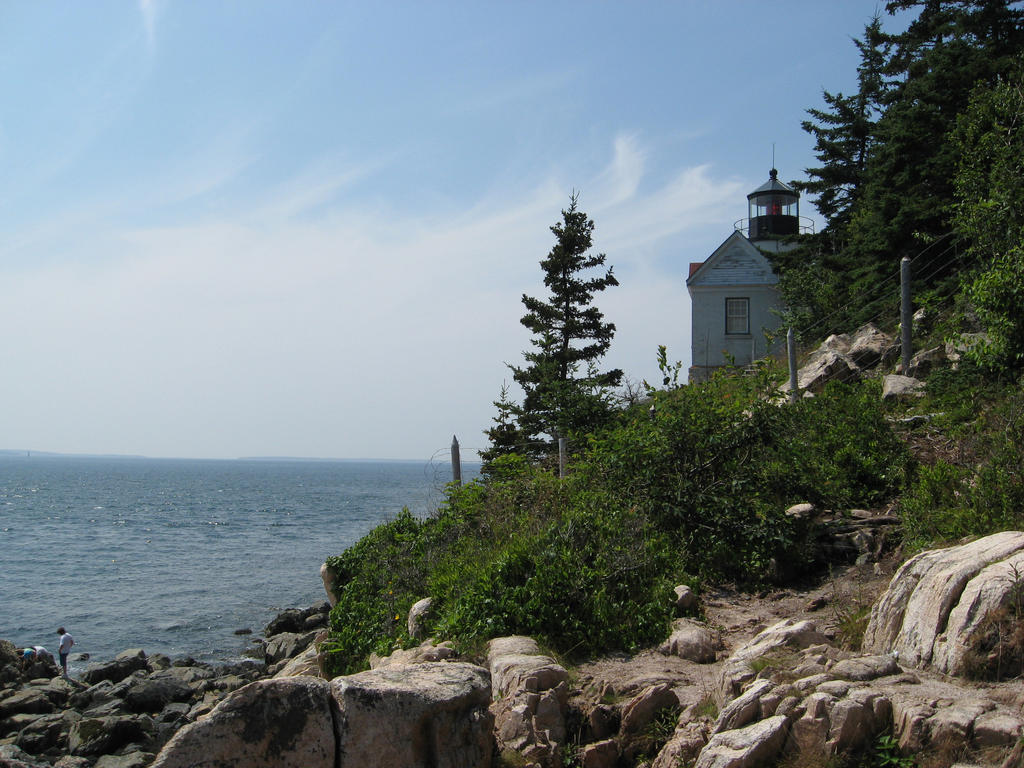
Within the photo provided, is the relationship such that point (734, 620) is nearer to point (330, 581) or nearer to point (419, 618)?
point (419, 618)

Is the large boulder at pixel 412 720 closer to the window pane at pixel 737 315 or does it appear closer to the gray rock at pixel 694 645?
the gray rock at pixel 694 645

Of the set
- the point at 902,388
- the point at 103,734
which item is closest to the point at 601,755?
the point at 902,388

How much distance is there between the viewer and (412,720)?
496cm

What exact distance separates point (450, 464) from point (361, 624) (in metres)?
4.40

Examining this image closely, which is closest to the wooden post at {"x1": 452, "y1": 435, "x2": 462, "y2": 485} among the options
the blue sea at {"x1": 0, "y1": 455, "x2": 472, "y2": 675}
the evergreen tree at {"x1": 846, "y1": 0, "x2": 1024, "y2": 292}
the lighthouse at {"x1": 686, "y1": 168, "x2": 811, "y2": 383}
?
the blue sea at {"x1": 0, "y1": 455, "x2": 472, "y2": 675}

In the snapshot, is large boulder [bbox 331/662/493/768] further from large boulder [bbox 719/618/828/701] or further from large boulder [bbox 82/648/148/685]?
large boulder [bbox 82/648/148/685]

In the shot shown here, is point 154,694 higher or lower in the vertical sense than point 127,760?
lower

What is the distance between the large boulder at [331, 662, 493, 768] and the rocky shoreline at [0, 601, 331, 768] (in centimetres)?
624

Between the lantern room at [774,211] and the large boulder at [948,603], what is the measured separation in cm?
2943

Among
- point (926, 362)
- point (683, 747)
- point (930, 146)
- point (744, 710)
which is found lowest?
point (683, 747)

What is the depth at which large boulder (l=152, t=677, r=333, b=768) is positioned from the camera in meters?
4.48

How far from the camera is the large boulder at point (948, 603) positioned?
16.2ft

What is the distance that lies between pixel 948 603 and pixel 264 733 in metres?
4.43

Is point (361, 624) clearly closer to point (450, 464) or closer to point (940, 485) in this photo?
point (450, 464)
